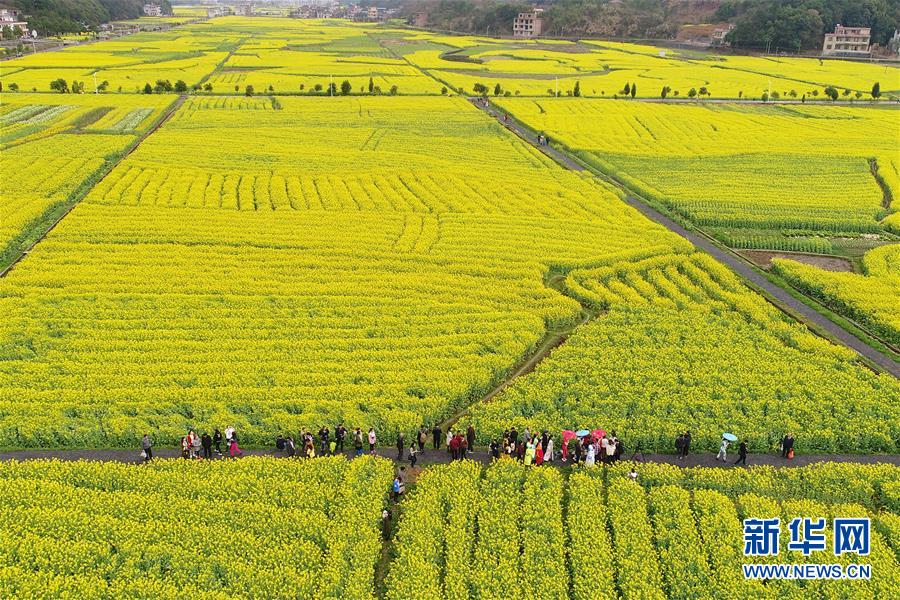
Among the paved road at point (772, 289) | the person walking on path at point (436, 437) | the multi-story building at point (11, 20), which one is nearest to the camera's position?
the person walking on path at point (436, 437)

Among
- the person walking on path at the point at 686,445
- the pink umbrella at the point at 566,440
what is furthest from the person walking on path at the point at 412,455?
the person walking on path at the point at 686,445

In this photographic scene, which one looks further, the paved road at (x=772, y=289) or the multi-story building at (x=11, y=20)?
the multi-story building at (x=11, y=20)

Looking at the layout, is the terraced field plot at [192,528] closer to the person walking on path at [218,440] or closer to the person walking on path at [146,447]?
the person walking on path at [146,447]

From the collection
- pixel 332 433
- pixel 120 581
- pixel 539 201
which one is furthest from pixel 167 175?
pixel 120 581

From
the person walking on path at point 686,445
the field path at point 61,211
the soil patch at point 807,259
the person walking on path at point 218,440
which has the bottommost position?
the person walking on path at point 686,445

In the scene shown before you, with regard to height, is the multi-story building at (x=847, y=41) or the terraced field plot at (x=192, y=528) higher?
the multi-story building at (x=847, y=41)

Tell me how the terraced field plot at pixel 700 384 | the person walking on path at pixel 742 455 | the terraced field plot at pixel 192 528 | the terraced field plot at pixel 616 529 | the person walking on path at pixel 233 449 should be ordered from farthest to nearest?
the terraced field plot at pixel 700 384
the person walking on path at pixel 233 449
the person walking on path at pixel 742 455
the terraced field plot at pixel 616 529
the terraced field plot at pixel 192 528
